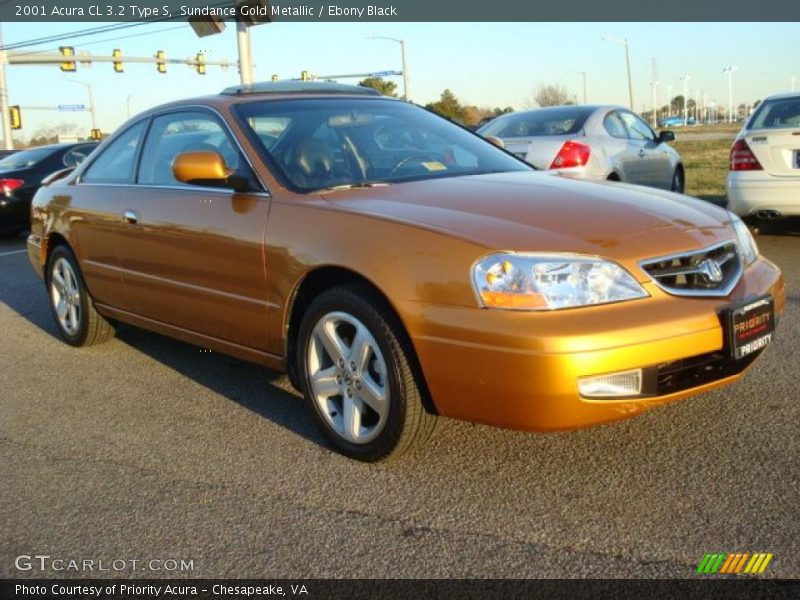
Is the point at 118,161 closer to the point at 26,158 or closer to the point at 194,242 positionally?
the point at 194,242

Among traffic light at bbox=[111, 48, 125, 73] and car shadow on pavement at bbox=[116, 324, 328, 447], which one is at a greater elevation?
traffic light at bbox=[111, 48, 125, 73]

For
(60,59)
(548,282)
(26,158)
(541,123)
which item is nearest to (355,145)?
(548,282)

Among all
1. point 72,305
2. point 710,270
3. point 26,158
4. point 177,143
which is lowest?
point 72,305

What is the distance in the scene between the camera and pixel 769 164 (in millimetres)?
8039

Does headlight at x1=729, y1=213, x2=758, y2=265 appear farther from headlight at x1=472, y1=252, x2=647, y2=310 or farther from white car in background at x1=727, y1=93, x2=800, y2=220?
white car in background at x1=727, y1=93, x2=800, y2=220

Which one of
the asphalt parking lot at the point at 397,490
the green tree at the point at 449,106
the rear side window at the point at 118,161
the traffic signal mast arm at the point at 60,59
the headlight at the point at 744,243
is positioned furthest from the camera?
the green tree at the point at 449,106

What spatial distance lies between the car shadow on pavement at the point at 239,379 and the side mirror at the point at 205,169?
3.63ft

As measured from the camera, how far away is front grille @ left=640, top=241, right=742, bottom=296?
313 centimetres

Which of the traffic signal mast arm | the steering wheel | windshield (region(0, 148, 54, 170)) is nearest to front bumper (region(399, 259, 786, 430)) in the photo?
the steering wheel

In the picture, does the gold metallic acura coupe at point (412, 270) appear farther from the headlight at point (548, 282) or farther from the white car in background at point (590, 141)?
the white car in background at point (590, 141)

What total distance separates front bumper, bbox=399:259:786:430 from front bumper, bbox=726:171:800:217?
210 inches

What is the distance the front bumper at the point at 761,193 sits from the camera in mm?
7906

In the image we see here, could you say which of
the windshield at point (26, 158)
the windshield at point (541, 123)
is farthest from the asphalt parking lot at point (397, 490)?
the windshield at point (26, 158)

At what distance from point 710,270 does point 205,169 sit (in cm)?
225
